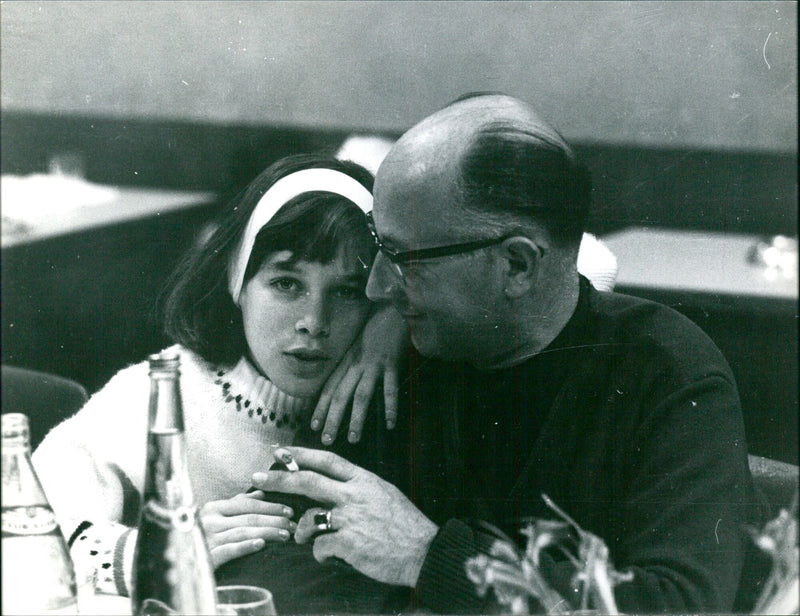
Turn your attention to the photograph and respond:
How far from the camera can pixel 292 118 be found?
5.10ft

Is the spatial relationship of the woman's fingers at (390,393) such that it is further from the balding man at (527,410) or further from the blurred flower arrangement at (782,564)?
the blurred flower arrangement at (782,564)

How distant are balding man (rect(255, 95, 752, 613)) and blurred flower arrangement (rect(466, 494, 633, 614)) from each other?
2 cm

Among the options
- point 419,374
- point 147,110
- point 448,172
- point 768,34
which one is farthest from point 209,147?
point 768,34

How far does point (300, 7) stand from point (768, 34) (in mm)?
764

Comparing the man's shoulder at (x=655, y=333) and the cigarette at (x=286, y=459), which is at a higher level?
the man's shoulder at (x=655, y=333)

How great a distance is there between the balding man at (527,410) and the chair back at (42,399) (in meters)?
0.36

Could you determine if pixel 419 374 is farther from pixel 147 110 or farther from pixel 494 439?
pixel 147 110

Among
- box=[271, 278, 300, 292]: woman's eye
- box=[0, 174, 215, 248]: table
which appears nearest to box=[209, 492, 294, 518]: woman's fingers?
box=[271, 278, 300, 292]: woman's eye

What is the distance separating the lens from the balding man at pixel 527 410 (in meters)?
1.50

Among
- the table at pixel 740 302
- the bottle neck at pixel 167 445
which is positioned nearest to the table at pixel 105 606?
the bottle neck at pixel 167 445

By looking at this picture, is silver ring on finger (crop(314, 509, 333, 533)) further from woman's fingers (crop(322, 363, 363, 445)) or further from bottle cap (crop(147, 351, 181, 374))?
bottle cap (crop(147, 351, 181, 374))

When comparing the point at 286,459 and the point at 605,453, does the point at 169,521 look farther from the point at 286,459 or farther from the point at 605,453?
the point at 605,453

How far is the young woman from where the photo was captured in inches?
60.7

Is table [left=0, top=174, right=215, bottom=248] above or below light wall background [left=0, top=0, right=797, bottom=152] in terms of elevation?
below
